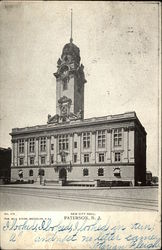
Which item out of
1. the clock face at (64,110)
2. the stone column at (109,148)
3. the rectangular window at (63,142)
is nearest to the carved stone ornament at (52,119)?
the clock face at (64,110)

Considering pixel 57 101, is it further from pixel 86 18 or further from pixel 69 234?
pixel 69 234

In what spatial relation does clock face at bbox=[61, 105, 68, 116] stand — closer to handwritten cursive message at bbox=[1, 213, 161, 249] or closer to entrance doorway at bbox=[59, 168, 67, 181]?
entrance doorway at bbox=[59, 168, 67, 181]

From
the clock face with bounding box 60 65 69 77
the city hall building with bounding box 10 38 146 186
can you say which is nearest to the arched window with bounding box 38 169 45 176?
the city hall building with bounding box 10 38 146 186

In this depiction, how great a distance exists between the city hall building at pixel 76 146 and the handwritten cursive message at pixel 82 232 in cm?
54

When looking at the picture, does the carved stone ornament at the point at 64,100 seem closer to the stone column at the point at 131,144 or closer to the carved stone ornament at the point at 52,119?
the carved stone ornament at the point at 52,119

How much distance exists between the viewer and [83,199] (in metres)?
3.39

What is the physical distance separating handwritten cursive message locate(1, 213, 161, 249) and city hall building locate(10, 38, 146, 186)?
537 millimetres

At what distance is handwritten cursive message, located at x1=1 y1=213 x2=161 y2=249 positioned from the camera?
10.4 ft

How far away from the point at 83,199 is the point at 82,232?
37 centimetres

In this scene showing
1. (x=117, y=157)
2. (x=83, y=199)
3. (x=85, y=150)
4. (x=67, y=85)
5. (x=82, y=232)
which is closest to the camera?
(x=82, y=232)

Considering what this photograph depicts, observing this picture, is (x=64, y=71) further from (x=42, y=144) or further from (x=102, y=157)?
(x=102, y=157)

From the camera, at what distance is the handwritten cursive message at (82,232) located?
10.4 ft

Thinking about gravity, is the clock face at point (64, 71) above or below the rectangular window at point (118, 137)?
above

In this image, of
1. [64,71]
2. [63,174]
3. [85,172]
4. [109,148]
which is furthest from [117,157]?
[64,71]
